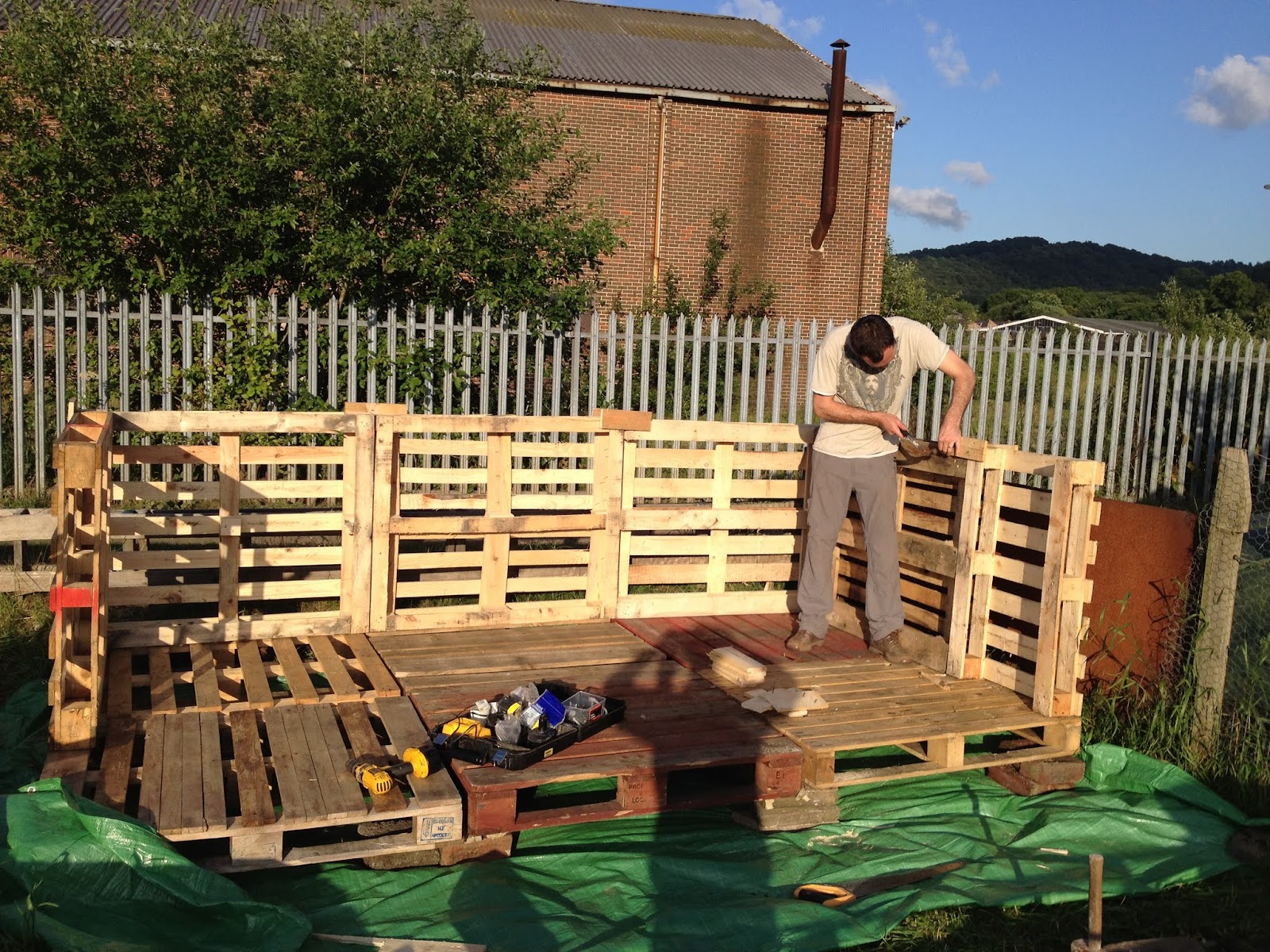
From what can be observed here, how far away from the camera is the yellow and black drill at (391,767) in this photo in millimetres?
4496

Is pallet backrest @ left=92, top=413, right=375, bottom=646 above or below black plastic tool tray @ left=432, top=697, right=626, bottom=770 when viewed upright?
above

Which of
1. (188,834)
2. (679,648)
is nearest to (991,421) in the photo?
(679,648)

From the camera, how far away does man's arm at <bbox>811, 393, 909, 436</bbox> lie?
6297 mm

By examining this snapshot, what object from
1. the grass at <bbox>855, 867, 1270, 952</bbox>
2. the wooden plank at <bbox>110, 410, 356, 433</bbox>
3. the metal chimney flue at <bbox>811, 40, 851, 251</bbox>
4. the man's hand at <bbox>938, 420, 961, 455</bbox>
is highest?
the metal chimney flue at <bbox>811, 40, 851, 251</bbox>

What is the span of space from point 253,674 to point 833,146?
791 inches

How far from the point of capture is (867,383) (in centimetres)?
642

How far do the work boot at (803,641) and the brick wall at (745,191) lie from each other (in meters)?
16.9

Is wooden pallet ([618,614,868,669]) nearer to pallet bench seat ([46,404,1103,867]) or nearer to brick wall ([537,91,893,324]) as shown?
pallet bench seat ([46,404,1103,867])

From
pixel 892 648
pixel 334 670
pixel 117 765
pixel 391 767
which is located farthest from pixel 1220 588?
pixel 117 765

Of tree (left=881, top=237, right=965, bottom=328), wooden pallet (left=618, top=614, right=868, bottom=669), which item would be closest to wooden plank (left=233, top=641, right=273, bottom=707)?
wooden pallet (left=618, top=614, right=868, bottom=669)

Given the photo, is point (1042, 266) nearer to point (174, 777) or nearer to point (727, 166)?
point (727, 166)

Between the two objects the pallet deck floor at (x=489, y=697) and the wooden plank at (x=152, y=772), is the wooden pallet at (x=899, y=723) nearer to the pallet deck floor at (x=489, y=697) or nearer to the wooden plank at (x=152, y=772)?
the pallet deck floor at (x=489, y=697)

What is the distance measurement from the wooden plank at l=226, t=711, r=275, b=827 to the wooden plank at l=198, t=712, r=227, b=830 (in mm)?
68

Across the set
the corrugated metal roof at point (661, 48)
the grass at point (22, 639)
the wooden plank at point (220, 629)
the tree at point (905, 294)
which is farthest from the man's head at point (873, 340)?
the tree at point (905, 294)
